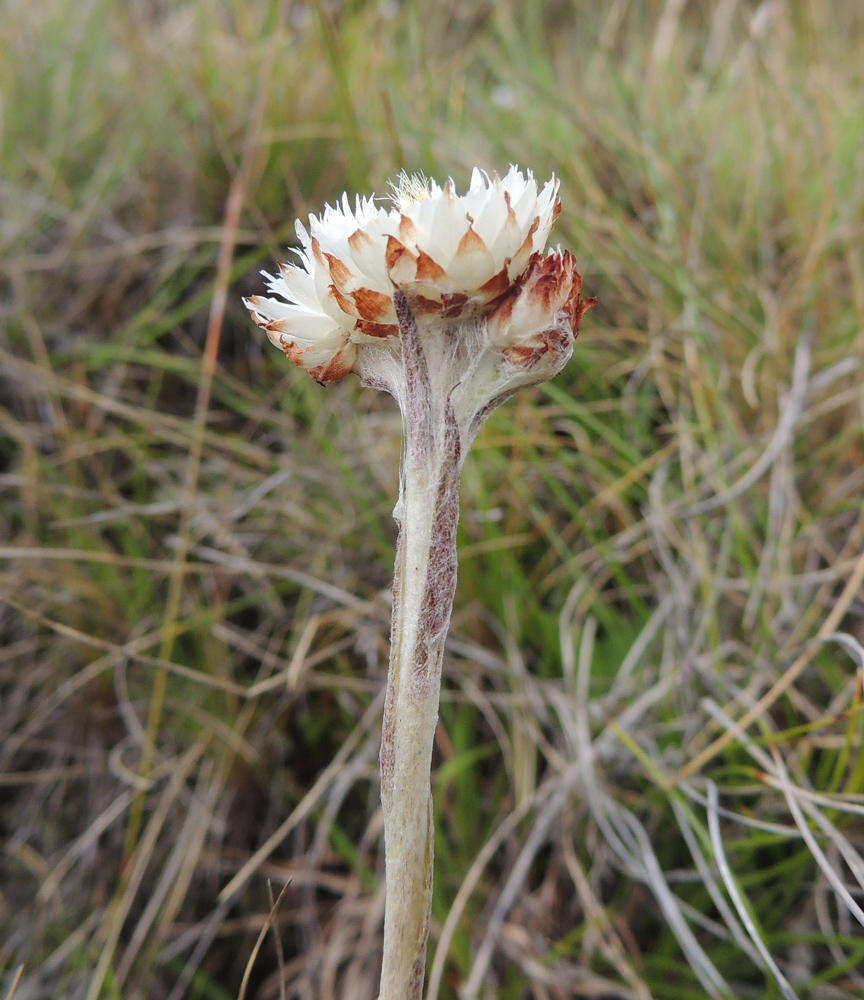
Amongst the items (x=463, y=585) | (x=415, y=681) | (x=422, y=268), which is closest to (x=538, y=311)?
(x=422, y=268)

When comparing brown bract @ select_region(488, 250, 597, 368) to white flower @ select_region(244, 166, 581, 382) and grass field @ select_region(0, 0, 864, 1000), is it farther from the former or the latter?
grass field @ select_region(0, 0, 864, 1000)

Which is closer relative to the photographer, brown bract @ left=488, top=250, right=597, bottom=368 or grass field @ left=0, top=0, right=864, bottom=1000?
brown bract @ left=488, top=250, right=597, bottom=368

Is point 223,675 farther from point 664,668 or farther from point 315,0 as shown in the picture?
point 315,0

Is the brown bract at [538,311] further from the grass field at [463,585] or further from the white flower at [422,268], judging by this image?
the grass field at [463,585]

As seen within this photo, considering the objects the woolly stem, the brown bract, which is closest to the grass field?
the woolly stem

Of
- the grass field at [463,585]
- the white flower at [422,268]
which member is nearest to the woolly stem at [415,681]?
the white flower at [422,268]

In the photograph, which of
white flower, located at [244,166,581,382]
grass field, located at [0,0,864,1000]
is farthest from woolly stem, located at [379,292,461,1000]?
grass field, located at [0,0,864,1000]

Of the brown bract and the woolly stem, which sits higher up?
the brown bract
